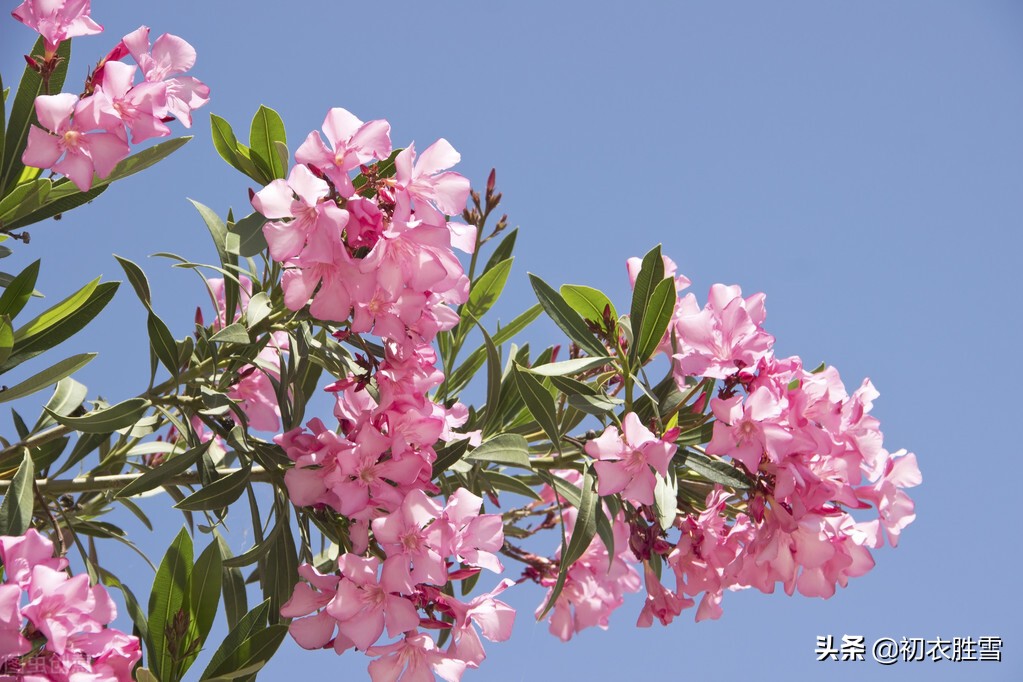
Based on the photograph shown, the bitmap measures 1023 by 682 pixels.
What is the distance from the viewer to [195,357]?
5.70 feet

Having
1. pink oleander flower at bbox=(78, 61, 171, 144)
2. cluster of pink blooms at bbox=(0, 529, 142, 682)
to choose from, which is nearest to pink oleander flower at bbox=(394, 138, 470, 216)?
pink oleander flower at bbox=(78, 61, 171, 144)

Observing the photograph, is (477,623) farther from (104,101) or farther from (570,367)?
(104,101)

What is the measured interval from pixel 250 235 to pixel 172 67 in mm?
306

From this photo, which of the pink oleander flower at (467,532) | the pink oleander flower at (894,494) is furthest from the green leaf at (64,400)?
the pink oleander flower at (894,494)

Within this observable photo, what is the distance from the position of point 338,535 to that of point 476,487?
0.28 m

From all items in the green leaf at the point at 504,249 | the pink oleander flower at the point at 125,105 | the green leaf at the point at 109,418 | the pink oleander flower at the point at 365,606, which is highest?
the green leaf at the point at 504,249

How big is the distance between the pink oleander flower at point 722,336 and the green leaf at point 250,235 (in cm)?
72

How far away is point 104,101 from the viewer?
4.59ft

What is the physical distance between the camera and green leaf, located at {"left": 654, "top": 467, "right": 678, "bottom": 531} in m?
1.50

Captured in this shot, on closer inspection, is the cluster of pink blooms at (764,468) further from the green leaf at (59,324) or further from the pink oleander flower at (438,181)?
the green leaf at (59,324)

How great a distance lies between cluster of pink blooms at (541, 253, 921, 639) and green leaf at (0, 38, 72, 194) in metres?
1.11

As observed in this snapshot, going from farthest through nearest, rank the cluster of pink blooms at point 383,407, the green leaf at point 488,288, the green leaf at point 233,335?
1. the green leaf at point 488,288
2. the green leaf at point 233,335
3. the cluster of pink blooms at point 383,407

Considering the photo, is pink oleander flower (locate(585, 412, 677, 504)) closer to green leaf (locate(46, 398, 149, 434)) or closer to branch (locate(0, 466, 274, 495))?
branch (locate(0, 466, 274, 495))

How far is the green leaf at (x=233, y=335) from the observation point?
146cm
